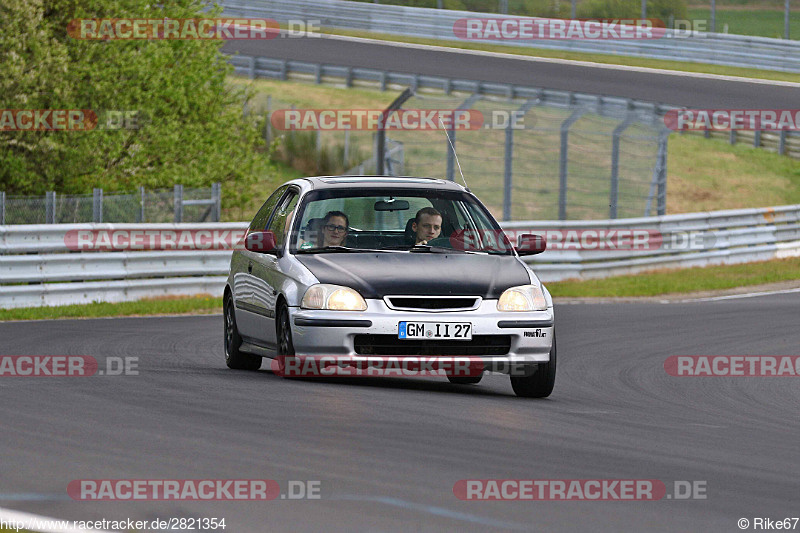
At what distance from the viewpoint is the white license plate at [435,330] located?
9977 mm

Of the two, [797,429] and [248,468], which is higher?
[248,468]

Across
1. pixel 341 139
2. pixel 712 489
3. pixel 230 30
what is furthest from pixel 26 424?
pixel 230 30

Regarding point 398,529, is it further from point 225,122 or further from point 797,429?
point 225,122

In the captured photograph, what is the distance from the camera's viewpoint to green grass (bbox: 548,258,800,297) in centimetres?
2316

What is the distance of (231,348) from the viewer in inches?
485

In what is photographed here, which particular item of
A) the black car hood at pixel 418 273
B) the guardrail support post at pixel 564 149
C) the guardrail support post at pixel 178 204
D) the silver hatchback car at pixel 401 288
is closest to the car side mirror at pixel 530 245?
the silver hatchback car at pixel 401 288

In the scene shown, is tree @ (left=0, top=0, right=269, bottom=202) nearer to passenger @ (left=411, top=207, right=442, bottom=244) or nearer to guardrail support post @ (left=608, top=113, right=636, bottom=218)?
guardrail support post @ (left=608, top=113, right=636, bottom=218)

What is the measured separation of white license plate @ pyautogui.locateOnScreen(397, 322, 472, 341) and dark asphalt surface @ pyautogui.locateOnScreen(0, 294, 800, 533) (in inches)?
16.6

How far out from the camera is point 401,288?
10.0 meters

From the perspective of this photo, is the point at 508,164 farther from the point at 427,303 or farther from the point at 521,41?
the point at 521,41

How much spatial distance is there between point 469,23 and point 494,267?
129ft

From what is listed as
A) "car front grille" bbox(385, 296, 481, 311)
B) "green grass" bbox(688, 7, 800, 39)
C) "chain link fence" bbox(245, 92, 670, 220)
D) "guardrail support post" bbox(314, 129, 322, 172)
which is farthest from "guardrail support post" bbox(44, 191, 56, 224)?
"green grass" bbox(688, 7, 800, 39)

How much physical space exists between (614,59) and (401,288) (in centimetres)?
3727

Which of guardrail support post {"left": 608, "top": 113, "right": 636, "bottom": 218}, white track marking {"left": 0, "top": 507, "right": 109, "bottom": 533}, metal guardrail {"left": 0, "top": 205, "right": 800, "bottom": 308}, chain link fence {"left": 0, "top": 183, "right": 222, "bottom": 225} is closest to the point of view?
white track marking {"left": 0, "top": 507, "right": 109, "bottom": 533}
